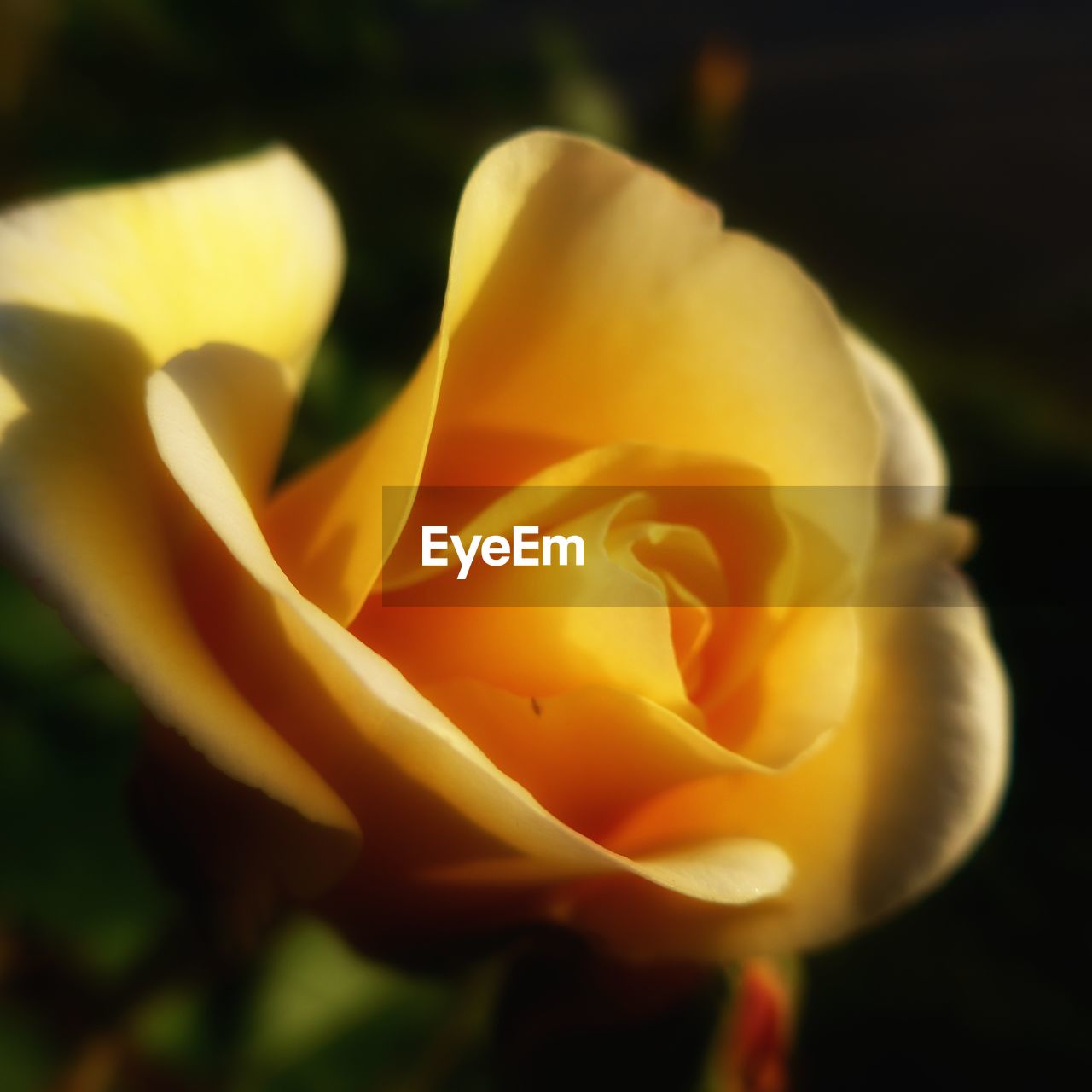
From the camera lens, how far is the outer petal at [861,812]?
9.5 inches

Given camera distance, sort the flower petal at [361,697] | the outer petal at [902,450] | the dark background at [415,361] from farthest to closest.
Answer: the dark background at [415,361] < the outer petal at [902,450] < the flower petal at [361,697]

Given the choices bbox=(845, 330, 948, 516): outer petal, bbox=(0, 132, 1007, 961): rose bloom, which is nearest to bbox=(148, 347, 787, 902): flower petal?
bbox=(0, 132, 1007, 961): rose bloom

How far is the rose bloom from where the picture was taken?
0.64ft

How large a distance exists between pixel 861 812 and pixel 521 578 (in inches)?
3.3

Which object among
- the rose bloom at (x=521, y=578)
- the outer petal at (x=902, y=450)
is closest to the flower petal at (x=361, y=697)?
the rose bloom at (x=521, y=578)

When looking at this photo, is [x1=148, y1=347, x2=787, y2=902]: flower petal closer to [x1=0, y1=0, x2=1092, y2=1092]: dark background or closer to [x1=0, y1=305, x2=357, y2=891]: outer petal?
[x1=0, y1=305, x2=357, y2=891]: outer petal

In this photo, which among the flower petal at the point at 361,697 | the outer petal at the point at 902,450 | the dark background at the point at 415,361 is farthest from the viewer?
the dark background at the point at 415,361

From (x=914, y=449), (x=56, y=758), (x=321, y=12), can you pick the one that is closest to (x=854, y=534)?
(x=914, y=449)

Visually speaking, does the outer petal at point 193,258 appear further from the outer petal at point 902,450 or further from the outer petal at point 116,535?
the outer petal at point 902,450

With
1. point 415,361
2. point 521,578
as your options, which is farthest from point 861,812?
point 415,361

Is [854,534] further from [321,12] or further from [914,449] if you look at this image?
[321,12]

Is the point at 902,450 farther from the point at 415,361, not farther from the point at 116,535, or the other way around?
the point at 415,361

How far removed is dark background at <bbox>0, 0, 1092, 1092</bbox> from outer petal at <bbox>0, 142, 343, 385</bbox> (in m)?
0.15

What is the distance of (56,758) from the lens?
1.57 ft
